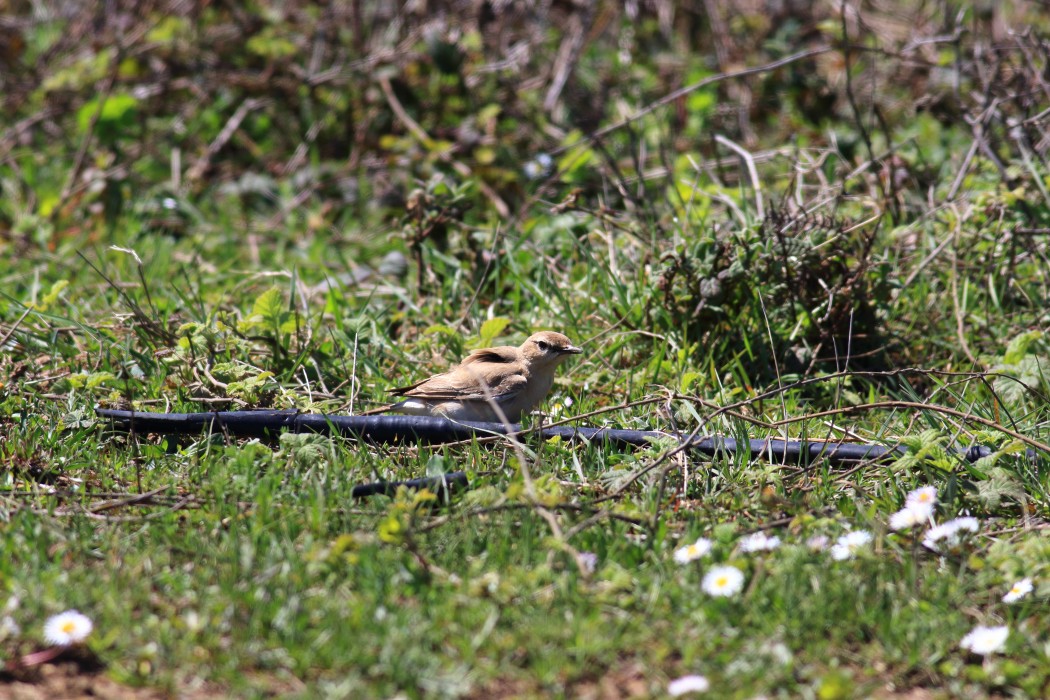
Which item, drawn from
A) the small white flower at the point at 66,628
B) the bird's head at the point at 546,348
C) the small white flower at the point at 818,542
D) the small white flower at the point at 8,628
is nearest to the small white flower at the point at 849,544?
the small white flower at the point at 818,542

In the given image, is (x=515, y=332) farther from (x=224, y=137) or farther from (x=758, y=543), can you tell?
(x=224, y=137)

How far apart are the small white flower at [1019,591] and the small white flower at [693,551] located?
0.88 m

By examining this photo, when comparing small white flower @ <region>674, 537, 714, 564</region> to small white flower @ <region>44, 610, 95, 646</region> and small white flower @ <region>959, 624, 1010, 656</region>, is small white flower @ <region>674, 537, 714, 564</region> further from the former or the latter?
small white flower @ <region>44, 610, 95, 646</region>

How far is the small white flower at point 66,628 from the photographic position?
9.20 ft

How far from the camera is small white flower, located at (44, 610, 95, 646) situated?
2.80 meters

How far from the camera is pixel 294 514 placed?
353 cm

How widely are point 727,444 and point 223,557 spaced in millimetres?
1968

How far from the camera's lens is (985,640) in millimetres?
2932

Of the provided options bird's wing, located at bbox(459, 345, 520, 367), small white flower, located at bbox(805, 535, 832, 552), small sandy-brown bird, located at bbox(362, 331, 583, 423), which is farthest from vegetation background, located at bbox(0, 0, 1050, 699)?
bird's wing, located at bbox(459, 345, 520, 367)

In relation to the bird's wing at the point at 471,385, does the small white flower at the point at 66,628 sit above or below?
above

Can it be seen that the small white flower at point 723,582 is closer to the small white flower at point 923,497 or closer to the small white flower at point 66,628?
the small white flower at point 923,497

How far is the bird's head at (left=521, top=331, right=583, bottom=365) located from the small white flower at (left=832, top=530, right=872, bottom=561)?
65.8 inches

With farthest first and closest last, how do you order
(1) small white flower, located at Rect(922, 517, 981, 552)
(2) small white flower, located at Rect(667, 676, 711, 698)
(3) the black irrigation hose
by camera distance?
(3) the black irrigation hose → (1) small white flower, located at Rect(922, 517, 981, 552) → (2) small white flower, located at Rect(667, 676, 711, 698)

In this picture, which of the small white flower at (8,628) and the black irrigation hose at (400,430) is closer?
the small white flower at (8,628)
